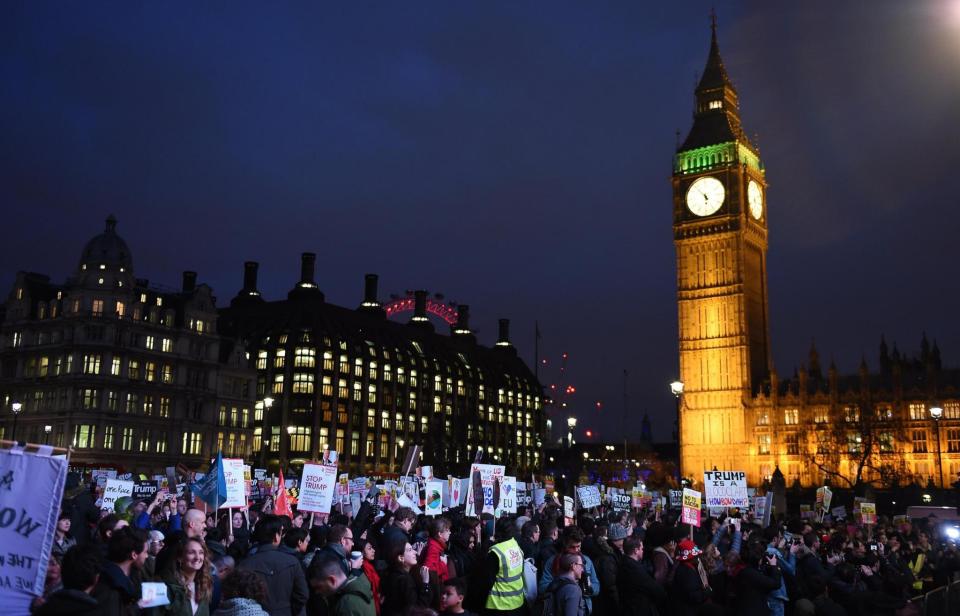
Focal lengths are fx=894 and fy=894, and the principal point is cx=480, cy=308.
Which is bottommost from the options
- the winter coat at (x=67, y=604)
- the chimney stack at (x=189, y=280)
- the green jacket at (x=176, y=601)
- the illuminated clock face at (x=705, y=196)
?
the green jacket at (x=176, y=601)

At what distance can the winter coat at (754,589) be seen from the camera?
1019 centimetres

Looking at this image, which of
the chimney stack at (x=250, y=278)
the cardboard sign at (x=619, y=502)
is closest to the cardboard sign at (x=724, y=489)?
the cardboard sign at (x=619, y=502)

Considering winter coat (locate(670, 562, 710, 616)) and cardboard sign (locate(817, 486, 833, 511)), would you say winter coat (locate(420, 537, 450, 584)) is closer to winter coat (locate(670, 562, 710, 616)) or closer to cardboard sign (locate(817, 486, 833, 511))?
winter coat (locate(670, 562, 710, 616))

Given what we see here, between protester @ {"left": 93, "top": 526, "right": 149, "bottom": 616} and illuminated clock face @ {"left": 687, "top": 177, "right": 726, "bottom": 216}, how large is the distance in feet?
343

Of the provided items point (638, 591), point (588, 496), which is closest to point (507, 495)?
point (588, 496)

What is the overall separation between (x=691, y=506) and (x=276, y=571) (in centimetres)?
1231

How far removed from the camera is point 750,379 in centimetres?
10262

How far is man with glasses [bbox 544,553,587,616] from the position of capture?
941 centimetres

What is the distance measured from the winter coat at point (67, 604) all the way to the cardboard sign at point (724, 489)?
18033mm

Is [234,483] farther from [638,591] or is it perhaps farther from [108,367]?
[108,367]

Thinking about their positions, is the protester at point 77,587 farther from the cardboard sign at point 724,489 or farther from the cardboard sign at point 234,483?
the cardboard sign at point 724,489

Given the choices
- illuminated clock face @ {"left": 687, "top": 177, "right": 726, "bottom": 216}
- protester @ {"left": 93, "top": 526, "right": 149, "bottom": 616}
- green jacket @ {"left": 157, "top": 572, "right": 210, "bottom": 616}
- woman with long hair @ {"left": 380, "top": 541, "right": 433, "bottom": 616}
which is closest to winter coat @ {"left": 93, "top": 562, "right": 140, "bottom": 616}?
protester @ {"left": 93, "top": 526, "right": 149, "bottom": 616}

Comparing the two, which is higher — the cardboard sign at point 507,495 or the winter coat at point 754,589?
the cardboard sign at point 507,495

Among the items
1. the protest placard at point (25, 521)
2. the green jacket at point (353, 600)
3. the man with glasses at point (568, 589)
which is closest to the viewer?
the protest placard at point (25, 521)
